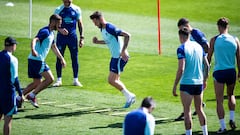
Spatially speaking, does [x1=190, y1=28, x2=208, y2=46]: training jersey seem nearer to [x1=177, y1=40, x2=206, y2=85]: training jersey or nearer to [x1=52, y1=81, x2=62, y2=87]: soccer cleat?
[x1=177, y1=40, x2=206, y2=85]: training jersey

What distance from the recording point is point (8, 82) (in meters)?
17.3

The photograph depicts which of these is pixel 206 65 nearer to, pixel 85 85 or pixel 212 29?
pixel 85 85

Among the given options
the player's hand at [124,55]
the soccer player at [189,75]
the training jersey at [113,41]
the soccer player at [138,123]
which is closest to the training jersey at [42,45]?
the training jersey at [113,41]

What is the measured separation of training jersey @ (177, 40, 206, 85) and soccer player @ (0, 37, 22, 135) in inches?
138

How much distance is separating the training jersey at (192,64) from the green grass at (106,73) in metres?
1.81

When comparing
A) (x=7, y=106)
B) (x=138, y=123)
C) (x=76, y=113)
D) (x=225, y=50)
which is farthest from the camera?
(x=76, y=113)

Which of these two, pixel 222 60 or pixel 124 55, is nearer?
pixel 222 60

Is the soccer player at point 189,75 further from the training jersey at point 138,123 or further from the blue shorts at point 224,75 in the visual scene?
the training jersey at point 138,123

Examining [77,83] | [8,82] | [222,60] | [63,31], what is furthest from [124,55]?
[8,82]

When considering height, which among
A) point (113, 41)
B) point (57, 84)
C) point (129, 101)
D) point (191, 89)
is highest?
point (113, 41)

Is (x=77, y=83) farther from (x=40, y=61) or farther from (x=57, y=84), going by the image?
(x=40, y=61)

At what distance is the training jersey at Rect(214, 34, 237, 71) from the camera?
1872 centimetres

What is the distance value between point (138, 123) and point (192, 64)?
396 centimetres

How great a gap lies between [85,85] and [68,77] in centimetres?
140
